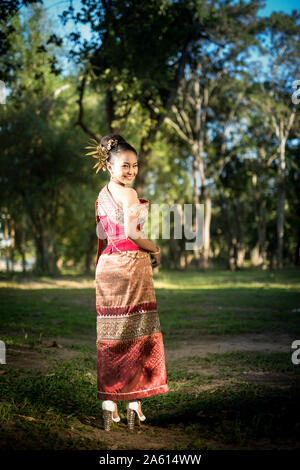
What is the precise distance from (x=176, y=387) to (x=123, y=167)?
2686mm

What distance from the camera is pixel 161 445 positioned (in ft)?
11.6

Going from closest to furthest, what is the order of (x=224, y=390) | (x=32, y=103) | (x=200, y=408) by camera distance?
1. (x=200, y=408)
2. (x=224, y=390)
3. (x=32, y=103)

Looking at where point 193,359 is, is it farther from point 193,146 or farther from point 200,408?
point 193,146

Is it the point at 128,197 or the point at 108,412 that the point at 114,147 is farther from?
the point at 108,412

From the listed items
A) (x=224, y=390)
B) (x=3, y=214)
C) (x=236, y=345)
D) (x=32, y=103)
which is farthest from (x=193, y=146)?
(x=224, y=390)

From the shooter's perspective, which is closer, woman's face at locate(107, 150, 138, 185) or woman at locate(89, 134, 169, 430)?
woman at locate(89, 134, 169, 430)

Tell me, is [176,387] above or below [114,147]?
below

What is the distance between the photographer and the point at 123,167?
13.1 feet

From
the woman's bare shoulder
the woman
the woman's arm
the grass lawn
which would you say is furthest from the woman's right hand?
the grass lawn

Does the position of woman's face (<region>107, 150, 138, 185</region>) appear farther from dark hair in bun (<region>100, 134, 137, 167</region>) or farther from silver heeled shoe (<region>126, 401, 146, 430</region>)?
silver heeled shoe (<region>126, 401, 146, 430</region>)

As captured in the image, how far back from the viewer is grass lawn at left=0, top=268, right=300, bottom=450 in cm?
360

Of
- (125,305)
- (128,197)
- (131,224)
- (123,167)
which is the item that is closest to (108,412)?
(125,305)

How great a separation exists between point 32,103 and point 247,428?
25.5 metres

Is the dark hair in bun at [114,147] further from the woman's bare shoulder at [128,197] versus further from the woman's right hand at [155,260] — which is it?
the woman's right hand at [155,260]
